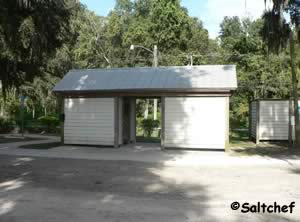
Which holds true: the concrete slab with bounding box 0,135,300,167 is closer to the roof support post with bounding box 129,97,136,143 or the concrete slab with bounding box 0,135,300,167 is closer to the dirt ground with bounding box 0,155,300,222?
the dirt ground with bounding box 0,155,300,222

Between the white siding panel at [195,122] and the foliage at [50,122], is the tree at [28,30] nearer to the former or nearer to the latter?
the white siding panel at [195,122]

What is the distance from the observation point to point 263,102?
18.7m

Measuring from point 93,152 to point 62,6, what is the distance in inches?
241

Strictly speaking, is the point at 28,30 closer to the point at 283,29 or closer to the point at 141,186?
the point at 141,186

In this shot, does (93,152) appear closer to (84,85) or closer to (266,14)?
(84,85)

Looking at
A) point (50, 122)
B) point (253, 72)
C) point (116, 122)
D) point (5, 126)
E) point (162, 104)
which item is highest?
point (253, 72)

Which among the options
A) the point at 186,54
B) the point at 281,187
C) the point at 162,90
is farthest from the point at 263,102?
the point at 186,54

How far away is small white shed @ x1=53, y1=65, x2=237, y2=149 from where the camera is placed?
15703mm

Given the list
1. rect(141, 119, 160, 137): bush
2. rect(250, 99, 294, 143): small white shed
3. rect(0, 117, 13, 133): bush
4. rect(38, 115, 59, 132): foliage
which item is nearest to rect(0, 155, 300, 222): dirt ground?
rect(250, 99, 294, 143): small white shed

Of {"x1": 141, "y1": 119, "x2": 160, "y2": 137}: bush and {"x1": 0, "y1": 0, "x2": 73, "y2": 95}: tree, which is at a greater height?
{"x1": 0, "y1": 0, "x2": 73, "y2": 95}: tree

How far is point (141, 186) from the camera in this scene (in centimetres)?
830

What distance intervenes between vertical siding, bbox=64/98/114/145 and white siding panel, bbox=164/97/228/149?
8.70 ft

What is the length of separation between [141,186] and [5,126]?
65.6 ft

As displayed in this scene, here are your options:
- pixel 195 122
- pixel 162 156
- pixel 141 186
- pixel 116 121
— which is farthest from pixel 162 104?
pixel 141 186
